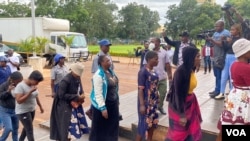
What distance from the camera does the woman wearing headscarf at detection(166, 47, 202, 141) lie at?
305 cm

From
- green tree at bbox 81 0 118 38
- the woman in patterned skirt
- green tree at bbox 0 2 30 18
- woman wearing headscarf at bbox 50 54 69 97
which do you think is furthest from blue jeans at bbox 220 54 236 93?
green tree at bbox 81 0 118 38

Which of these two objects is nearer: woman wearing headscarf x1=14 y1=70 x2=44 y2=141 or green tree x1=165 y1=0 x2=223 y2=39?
woman wearing headscarf x1=14 y1=70 x2=44 y2=141

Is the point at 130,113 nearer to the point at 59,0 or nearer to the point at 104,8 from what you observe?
the point at 59,0

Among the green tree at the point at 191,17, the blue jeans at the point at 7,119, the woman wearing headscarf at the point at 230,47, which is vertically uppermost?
the green tree at the point at 191,17

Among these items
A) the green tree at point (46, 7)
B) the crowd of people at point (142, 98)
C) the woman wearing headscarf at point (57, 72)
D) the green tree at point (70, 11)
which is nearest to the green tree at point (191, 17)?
the green tree at point (70, 11)

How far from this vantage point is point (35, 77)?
3.94 metres

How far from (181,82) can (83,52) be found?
55.4 feet

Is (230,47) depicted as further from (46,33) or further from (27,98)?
(46,33)

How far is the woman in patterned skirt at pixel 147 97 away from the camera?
147 inches

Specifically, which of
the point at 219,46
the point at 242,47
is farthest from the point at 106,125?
the point at 219,46

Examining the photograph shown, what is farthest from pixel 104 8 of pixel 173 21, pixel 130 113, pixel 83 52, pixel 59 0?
pixel 130 113

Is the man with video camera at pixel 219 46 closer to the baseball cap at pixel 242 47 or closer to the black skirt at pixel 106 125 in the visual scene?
the baseball cap at pixel 242 47

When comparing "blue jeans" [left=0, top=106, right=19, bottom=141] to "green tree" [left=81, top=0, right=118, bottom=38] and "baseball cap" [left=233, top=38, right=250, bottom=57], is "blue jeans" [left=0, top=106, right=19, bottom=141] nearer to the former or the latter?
"baseball cap" [left=233, top=38, right=250, bottom=57]

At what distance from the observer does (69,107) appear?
12.6 feet
